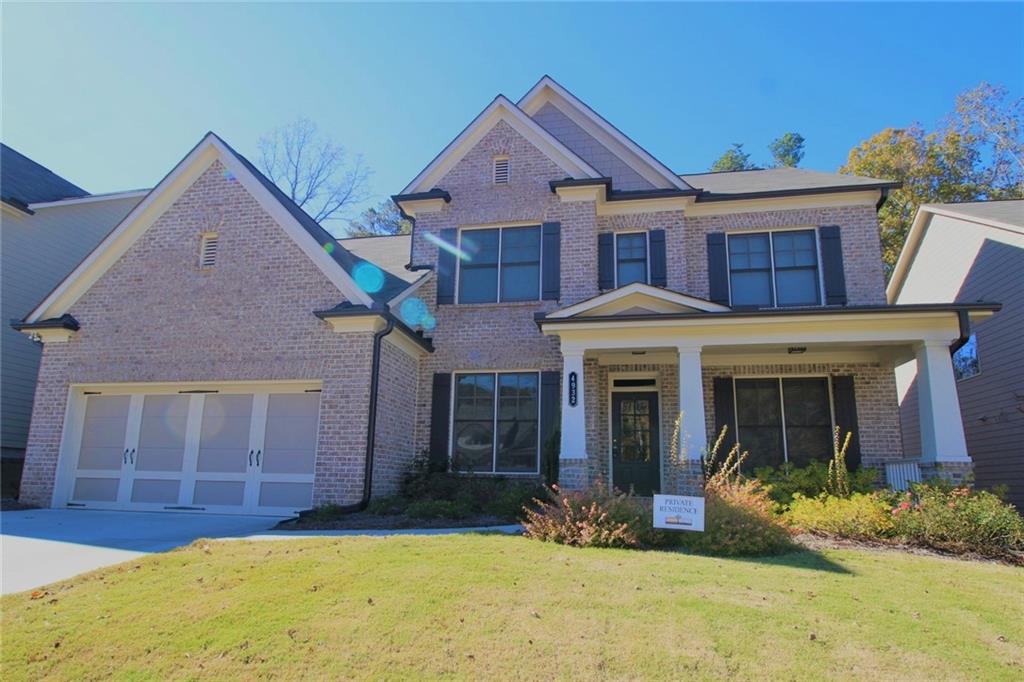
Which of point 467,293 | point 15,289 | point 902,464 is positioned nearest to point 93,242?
point 15,289

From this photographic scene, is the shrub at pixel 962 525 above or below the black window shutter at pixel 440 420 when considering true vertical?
below

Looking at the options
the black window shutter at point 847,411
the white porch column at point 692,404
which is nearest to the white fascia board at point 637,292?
the white porch column at point 692,404

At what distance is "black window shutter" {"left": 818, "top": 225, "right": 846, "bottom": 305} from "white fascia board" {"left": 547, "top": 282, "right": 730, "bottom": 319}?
2738 mm

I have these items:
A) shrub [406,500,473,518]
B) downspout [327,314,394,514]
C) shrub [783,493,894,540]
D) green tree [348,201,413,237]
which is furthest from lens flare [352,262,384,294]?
green tree [348,201,413,237]

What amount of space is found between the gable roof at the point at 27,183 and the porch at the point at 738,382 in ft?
44.5

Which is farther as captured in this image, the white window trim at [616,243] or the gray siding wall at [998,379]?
the white window trim at [616,243]

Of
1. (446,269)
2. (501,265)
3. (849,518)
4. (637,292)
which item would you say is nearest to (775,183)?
(637,292)

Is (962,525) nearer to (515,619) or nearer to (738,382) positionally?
(738,382)

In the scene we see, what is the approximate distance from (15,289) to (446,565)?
14.5 meters

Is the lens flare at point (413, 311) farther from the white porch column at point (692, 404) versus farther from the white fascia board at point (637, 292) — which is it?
the white porch column at point (692, 404)

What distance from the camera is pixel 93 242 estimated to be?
1719 cm

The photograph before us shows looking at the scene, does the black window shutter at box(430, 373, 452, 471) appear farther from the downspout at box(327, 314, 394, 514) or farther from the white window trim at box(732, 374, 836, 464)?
the white window trim at box(732, 374, 836, 464)

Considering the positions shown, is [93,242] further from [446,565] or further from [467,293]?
[446,565]

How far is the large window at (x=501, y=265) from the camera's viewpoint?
13125 millimetres
